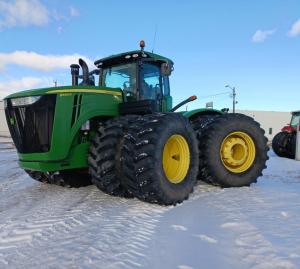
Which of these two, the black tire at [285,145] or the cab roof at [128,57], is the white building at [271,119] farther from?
the cab roof at [128,57]

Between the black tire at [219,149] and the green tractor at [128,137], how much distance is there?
18 mm

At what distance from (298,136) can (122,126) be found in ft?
37.7

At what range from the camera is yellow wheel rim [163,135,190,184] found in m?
6.01

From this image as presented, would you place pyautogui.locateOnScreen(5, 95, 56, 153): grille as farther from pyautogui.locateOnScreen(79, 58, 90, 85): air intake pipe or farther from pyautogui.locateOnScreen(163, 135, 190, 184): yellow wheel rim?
pyautogui.locateOnScreen(163, 135, 190, 184): yellow wheel rim

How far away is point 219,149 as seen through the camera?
6793 mm

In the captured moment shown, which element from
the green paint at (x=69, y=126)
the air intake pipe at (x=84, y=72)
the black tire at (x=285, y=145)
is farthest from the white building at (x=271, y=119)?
the green paint at (x=69, y=126)

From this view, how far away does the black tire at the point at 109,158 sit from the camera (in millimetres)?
5516

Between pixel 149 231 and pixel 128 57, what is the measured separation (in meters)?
3.67

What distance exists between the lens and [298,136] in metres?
15.1

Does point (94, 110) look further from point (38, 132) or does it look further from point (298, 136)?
point (298, 136)

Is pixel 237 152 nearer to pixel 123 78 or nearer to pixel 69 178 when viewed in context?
pixel 123 78

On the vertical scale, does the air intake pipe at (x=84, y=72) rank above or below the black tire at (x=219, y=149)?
above

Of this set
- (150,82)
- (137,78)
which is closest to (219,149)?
(150,82)

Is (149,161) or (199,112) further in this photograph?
(199,112)
